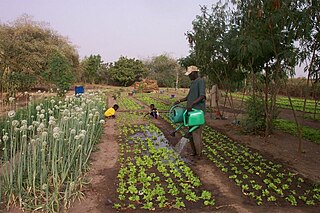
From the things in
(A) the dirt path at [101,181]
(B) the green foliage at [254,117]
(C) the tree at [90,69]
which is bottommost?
(A) the dirt path at [101,181]

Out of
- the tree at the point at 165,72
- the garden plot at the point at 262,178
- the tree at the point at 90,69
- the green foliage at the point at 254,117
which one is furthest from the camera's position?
the tree at the point at 165,72

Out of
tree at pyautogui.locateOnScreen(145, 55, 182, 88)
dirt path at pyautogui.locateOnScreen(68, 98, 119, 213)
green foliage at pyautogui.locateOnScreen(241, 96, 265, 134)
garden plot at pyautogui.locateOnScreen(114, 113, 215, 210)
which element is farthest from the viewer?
tree at pyautogui.locateOnScreen(145, 55, 182, 88)

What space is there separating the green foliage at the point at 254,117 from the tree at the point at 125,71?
113 ft

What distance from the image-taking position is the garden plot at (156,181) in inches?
162

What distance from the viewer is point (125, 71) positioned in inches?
1686

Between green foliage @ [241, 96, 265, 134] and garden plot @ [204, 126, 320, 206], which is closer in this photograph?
garden plot @ [204, 126, 320, 206]

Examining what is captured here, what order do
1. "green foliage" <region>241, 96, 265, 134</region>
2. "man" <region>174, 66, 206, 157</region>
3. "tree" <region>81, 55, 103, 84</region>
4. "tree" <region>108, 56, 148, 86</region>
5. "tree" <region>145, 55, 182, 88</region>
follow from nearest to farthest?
"man" <region>174, 66, 206, 157</region> → "green foliage" <region>241, 96, 265, 134</region> → "tree" <region>81, 55, 103, 84</region> → "tree" <region>108, 56, 148, 86</region> → "tree" <region>145, 55, 182, 88</region>

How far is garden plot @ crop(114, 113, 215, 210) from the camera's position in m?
4.12

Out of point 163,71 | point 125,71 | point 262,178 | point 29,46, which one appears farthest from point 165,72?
point 262,178

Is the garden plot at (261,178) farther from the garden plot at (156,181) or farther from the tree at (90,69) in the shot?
the tree at (90,69)

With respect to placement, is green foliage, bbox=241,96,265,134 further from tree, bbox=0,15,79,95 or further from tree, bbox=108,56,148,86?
tree, bbox=108,56,148,86

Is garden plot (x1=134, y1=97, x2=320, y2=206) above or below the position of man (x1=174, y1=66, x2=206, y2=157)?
below

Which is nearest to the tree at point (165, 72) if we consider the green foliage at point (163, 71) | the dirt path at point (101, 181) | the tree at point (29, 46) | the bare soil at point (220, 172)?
the green foliage at point (163, 71)

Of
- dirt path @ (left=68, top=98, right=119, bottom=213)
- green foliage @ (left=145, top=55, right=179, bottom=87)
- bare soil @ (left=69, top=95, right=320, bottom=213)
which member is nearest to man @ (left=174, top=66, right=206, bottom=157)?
bare soil @ (left=69, top=95, right=320, bottom=213)
